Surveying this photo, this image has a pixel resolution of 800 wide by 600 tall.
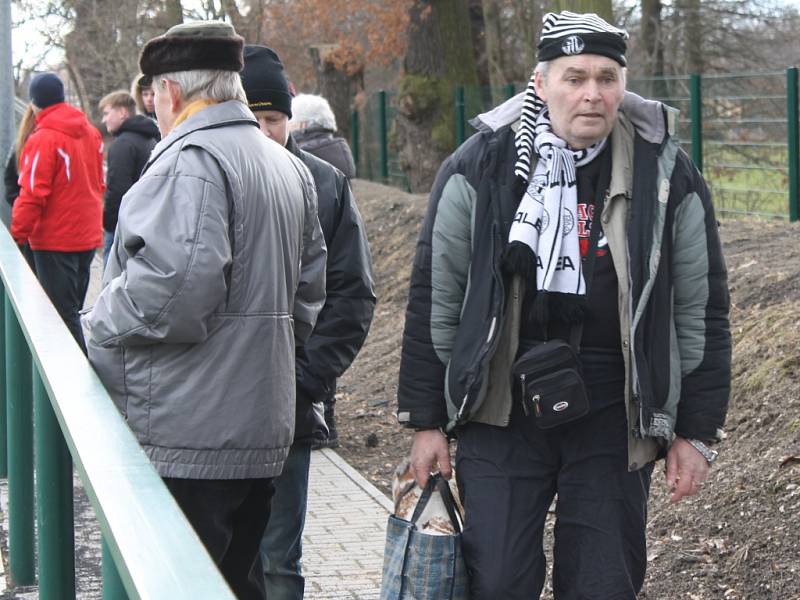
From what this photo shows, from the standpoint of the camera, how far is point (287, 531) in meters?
3.92

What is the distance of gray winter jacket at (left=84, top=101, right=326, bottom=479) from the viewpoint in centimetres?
300

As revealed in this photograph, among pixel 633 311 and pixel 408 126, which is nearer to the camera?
pixel 633 311

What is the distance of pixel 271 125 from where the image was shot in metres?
3.96

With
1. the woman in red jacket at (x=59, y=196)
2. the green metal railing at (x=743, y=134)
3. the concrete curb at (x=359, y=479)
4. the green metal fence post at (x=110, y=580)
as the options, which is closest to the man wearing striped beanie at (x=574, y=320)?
the green metal fence post at (x=110, y=580)

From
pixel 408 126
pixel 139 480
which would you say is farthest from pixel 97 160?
pixel 408 126

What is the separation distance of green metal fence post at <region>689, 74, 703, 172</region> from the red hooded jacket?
7097 millimetres

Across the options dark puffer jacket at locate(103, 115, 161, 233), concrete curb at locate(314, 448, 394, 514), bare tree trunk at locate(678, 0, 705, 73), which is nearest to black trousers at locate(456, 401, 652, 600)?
concrete curb at locate(314, 448, 394, 514)

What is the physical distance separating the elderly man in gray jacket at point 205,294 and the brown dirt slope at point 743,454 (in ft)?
6.57

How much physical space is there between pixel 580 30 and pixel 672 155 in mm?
387

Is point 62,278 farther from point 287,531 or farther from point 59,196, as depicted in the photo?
point 287,531

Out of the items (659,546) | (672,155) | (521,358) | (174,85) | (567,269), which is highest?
(174,85)

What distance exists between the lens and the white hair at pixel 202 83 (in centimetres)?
324

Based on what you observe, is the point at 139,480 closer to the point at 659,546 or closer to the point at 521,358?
the point at 521,358

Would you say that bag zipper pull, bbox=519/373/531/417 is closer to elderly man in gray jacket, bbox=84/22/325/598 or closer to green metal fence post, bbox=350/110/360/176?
elderly man in gray jacket, bbox=84/22/325/598
